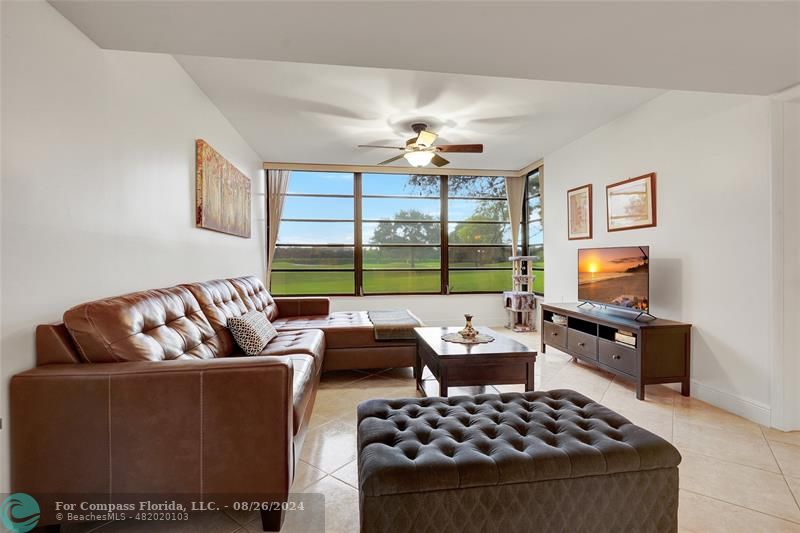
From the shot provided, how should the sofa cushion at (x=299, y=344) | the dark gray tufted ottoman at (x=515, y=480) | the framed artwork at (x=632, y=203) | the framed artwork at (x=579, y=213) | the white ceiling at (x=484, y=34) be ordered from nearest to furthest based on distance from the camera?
the dark gray tufted ottoman at (x=515, y=480), the white ceiling at (x=484, y=34), the sofa cushion at (x=299, y=344), the framed artwork at (x=632, y=203), the framed artwork at (x=579, y=213)

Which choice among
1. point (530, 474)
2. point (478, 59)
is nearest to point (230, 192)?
point (478, 59)

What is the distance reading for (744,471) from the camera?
6.19ft

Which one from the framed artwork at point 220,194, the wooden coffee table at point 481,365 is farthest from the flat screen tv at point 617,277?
the framed artwork at point 220,194

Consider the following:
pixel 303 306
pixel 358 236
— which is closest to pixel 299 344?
pixel 303 306

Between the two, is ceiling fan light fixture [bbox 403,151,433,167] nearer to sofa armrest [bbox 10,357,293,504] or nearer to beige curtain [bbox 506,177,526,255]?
beige curtain [bbox 506,177,526,255]

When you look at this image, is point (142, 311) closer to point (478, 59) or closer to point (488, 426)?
point (488, 426)

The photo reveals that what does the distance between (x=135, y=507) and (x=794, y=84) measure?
163 inches

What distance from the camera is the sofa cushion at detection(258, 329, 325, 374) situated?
8.57 feet

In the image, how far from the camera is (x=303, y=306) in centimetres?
438

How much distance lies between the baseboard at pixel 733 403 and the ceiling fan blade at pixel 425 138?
122 inches

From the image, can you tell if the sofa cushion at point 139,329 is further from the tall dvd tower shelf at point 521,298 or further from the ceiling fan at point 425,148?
the tall dvd tower shelf at point 521,298

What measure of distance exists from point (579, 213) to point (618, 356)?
1.94m

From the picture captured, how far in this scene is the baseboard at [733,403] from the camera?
2.43 m

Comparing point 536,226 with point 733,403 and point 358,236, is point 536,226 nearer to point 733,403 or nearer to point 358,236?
point 358,236
